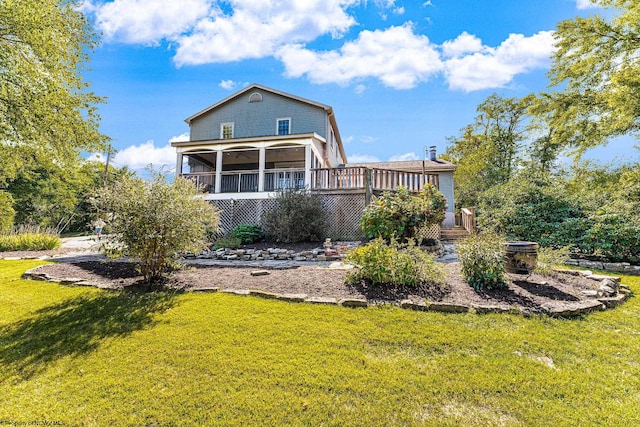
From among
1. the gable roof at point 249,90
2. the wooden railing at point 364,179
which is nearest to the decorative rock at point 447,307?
the wooden railing at point 364,179

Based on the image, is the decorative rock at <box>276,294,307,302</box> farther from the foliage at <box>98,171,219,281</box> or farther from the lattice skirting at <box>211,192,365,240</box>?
the lattice skirting at <box>211,192,365,240</box>

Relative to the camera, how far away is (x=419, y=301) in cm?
409

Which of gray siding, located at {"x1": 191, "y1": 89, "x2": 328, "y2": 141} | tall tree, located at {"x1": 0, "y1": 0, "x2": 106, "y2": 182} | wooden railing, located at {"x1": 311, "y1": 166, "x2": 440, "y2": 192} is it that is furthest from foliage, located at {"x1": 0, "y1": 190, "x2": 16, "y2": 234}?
wooden railing, located at {"x1": 311, "y1": 166, "x2": 440, "y2": 192}

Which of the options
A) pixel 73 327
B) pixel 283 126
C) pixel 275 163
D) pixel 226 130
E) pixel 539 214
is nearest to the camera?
pixel 73 327

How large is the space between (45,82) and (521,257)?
1366cm

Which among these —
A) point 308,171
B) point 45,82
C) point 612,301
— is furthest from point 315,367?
point 45,82

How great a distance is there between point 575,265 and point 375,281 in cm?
619

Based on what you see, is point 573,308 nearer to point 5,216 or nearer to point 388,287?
point 388,287

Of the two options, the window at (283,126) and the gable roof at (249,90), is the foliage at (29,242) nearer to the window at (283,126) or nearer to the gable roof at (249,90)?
the gable roof at (249,90)

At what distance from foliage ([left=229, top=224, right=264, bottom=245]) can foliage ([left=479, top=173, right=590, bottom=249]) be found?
27.7 feet

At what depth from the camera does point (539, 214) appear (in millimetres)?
9070

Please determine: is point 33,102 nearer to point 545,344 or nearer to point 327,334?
point 327,334

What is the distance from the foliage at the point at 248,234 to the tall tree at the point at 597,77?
619 inches

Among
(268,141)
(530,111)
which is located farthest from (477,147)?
(268,141)
